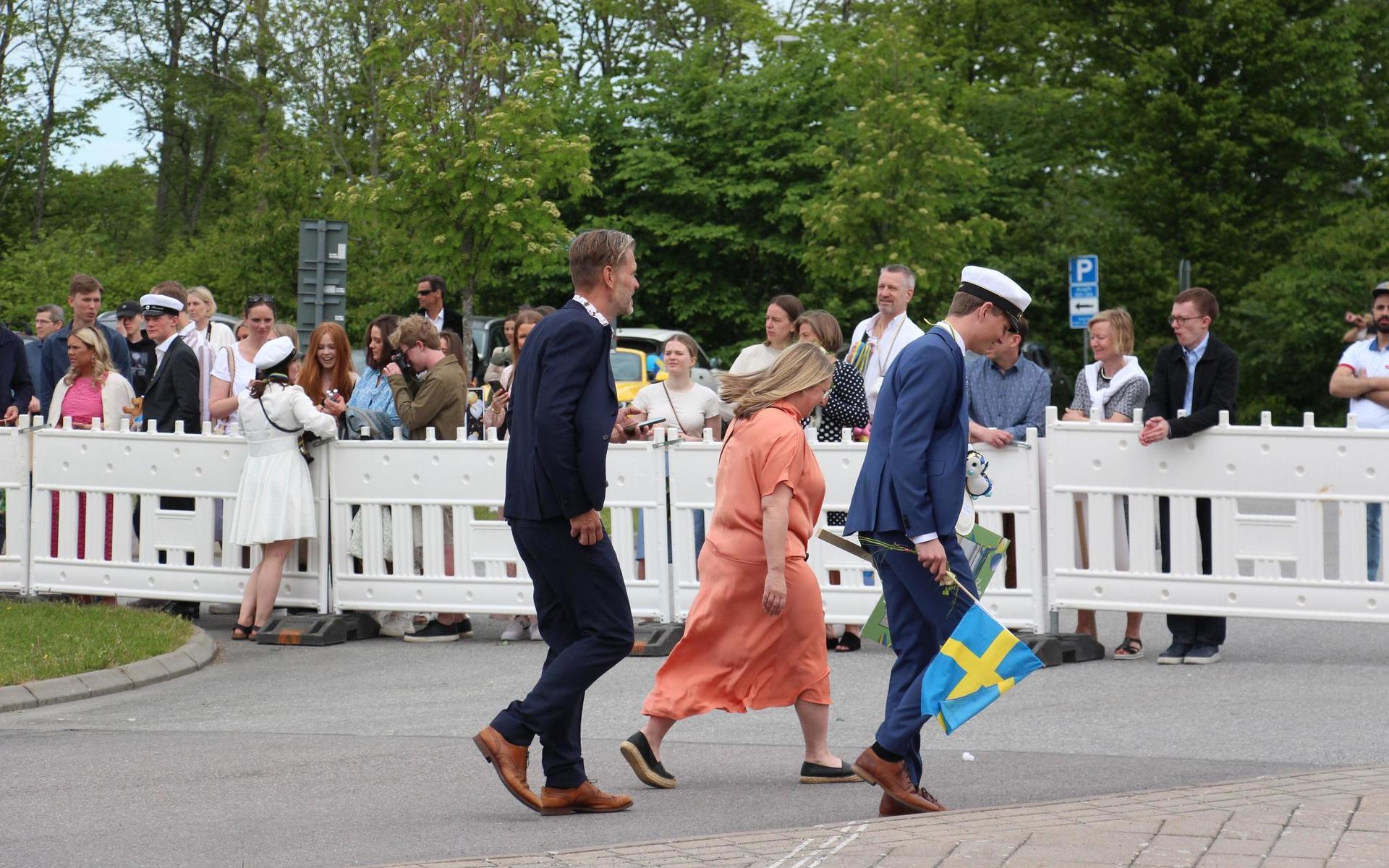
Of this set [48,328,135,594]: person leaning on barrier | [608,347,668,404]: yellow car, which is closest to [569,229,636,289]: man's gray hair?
[48,328,135,594]: person leaning on barrier

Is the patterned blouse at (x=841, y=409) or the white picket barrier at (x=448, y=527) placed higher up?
the patterned blouse at (x=841, y=409)

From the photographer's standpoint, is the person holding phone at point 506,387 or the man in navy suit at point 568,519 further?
the person holding phone at point 506,387

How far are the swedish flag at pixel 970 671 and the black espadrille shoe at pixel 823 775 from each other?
1.05 meters

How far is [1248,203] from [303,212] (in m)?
20.7

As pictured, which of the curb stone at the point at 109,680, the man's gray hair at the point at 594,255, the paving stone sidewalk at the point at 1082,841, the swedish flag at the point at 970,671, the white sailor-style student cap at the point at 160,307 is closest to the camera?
the paving stone sidewalk at the point at 1082,841

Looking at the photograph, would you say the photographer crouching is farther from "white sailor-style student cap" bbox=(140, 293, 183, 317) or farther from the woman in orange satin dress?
the woman in orange satin dress

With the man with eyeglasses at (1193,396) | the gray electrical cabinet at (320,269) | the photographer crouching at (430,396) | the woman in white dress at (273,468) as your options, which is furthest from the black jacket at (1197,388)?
the gray electrical cabinet at (320,269)

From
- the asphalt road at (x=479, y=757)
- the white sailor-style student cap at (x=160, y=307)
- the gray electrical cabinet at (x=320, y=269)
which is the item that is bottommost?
the asphalt road at (x=479, y=757)

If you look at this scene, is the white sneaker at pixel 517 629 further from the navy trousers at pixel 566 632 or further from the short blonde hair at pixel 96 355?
the navy trousers at pixel 566 632

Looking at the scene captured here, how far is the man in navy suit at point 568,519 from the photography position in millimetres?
6039

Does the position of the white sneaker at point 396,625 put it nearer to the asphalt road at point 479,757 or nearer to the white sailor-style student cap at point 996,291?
the asphalt road at point 479,757

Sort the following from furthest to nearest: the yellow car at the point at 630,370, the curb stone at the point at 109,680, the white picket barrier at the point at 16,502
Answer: the yellow car at the point at 630,370, the white picket barrier at the point at 16,502, the curb stone at the point at 109,680

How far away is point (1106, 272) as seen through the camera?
38.9 meters

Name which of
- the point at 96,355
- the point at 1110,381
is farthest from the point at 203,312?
the point at 1110,381
